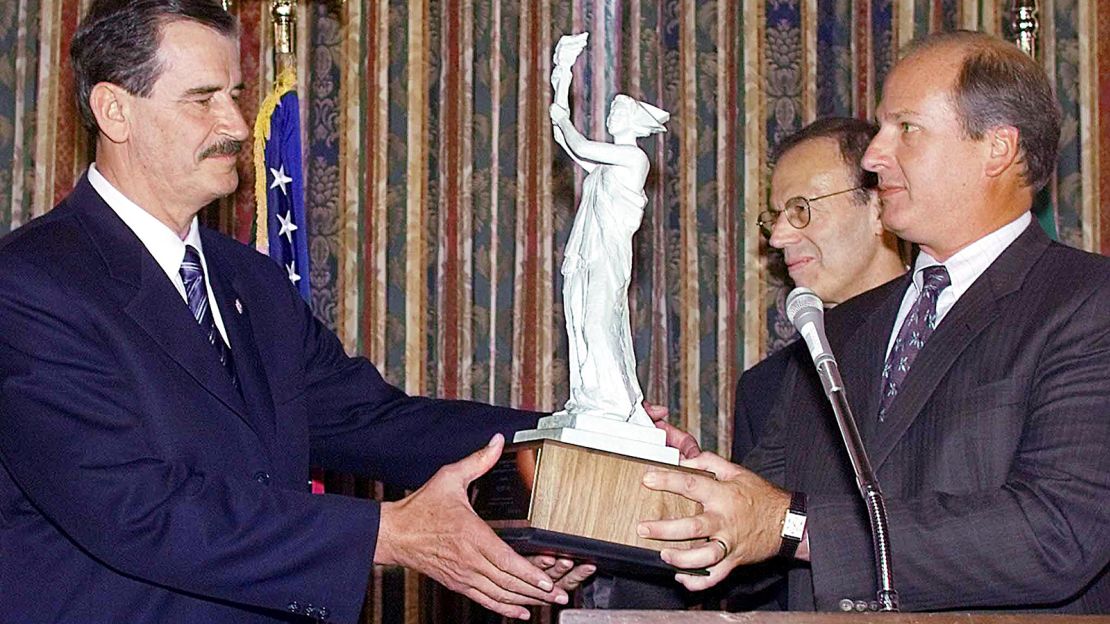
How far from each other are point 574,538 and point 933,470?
725 millimetres

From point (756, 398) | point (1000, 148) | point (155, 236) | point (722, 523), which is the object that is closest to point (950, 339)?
point (1000, 148)

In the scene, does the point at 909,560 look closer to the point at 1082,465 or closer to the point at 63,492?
the point at 1082,465

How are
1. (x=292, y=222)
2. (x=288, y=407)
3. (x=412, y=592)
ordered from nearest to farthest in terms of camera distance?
(x=288, y=407) < (x=292, y=222) < (x=412, y=592)

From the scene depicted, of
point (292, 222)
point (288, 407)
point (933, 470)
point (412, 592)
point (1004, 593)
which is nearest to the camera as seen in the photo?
point (1004, 593)

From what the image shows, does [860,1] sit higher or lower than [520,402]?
higher

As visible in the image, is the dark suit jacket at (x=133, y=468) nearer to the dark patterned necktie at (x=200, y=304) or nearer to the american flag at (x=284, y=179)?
the dark patterned necktie at (x=200, y=304)

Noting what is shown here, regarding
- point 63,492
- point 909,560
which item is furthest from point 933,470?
point 63,492

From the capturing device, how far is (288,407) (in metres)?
3.38

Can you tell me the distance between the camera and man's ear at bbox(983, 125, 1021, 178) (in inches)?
133

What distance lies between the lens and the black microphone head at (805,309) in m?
2.65

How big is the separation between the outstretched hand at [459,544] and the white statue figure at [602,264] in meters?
0.23

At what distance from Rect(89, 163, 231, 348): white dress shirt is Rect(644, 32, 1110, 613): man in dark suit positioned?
1070 mm

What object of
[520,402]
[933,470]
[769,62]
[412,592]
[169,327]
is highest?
[769,62]

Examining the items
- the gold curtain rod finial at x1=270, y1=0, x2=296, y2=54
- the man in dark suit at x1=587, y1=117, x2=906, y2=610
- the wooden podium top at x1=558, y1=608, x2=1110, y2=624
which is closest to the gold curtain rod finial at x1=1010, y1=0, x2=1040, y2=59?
the man in dark suit at x1=587, y1=117, x2=906, y2=610
